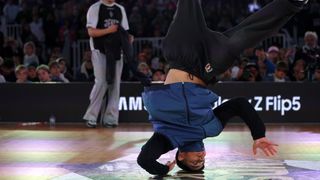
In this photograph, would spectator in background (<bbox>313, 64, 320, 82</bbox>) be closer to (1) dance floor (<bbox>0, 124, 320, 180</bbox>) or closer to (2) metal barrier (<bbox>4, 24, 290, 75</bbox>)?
(1) dance floor (<bbox>0, 124, 320, 180</bbox>)

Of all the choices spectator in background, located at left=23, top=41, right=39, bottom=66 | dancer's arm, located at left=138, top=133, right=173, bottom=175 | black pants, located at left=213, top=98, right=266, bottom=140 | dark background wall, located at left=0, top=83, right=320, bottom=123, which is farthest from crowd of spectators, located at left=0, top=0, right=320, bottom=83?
dancer's arm, located at left=138, top=133, right=173, bottom=175

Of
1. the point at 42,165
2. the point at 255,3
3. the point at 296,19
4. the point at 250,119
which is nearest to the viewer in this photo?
the point at 250,119

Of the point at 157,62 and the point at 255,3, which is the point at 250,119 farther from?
the point at 255,3

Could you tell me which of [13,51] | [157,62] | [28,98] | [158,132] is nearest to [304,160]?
[158,132]

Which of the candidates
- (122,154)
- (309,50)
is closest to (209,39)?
(122,154)

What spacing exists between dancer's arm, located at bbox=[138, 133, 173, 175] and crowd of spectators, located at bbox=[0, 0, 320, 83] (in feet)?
13.5

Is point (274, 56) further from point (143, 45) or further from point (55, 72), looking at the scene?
point (55, 72)

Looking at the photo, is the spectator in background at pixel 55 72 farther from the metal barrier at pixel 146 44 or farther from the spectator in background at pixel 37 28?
the spectator in background at pixel 37 28

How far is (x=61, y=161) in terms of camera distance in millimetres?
4918

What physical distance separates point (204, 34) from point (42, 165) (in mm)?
1659

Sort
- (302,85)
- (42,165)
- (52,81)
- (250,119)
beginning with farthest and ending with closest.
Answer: (52,81) → (302,85) → (42,165) → (250,119)

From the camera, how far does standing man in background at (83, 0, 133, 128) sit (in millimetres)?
6984

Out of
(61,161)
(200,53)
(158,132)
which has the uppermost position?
(200,53)

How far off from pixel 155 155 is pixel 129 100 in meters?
3.58
